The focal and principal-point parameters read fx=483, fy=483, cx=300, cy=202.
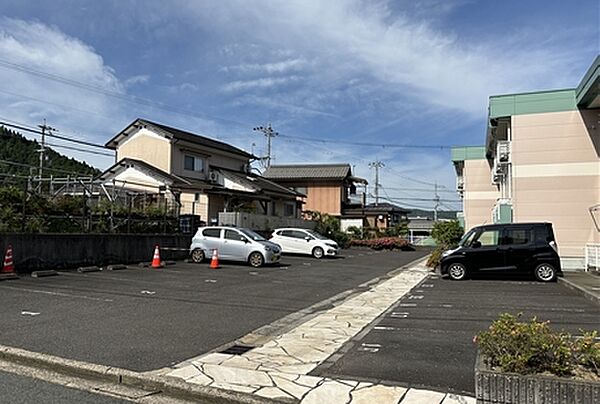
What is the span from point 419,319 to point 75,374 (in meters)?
5.64

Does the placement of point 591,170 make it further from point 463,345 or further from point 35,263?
point 35,263

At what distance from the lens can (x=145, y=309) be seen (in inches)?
357

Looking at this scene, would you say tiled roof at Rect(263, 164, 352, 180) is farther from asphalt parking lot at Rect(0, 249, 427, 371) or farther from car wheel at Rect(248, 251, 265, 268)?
asphalt parking lot at Rect(0, 249, 427, 371)

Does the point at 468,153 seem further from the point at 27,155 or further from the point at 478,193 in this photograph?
the point at 27,155

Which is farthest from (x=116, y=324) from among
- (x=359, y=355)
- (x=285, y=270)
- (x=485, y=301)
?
(x=285, y=270)

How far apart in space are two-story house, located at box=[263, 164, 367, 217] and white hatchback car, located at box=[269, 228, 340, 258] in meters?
21.3

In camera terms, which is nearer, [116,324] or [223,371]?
[223,371]

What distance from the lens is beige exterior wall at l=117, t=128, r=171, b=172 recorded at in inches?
1184

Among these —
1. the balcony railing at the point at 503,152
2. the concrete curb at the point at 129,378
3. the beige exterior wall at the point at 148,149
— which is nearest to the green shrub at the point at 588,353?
the concrete curb at the point at 129,378

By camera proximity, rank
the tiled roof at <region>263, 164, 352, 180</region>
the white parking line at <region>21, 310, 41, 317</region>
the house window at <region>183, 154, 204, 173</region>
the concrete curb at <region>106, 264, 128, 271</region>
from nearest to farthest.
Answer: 1. the white parking line at <region>21, 310, 41, 317</region>
2. the concrete curb at <region>106, 264, 128, 271</region>
3. the house window at <region>183, 154, 204, 173</region>
4. the tiled roof at <region>263, 164, 352, 180</region>

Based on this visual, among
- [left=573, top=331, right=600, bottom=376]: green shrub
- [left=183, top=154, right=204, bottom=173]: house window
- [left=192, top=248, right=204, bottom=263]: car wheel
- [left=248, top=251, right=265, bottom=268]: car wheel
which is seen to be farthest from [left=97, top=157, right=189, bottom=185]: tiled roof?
[left=573, top=331, right=600, bottom=376]: green shrub

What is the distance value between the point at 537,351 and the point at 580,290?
30.6ft

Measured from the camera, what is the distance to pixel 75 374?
535cm

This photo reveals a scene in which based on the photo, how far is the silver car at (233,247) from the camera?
18773 mm
